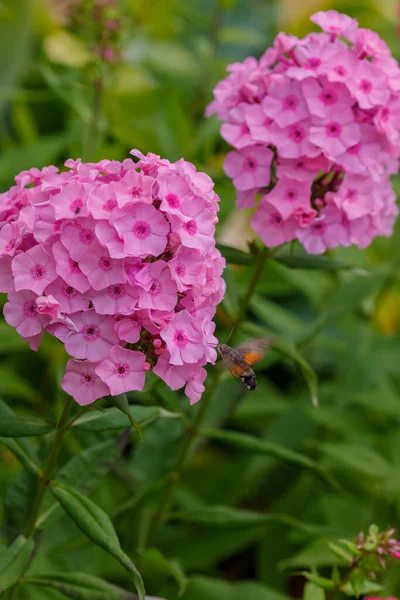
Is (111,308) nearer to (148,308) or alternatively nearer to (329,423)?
(148,308)

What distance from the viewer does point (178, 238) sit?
4.23ft

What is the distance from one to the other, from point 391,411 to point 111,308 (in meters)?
1.41

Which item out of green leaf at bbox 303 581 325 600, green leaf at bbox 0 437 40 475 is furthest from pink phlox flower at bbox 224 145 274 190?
green leaf at bbox 303 581 325 600

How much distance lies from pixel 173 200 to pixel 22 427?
1.60 feet

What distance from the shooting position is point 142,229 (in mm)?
1252

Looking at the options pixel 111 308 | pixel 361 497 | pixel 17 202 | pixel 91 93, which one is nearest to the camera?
pixel 111 308

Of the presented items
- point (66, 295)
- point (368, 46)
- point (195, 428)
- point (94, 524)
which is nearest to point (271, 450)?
point (195, 428)

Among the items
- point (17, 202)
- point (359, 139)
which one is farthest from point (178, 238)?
point (359, 139)

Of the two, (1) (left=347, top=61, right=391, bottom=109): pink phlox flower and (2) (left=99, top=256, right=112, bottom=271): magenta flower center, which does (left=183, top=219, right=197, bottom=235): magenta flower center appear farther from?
(1) (left=347, top=61, right=391, bottom=109): pink phlox flower

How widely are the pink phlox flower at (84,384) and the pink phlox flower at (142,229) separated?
0.64 feet

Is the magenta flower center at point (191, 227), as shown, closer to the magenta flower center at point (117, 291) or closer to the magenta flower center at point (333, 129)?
the magenta flower center at point (117, 291)

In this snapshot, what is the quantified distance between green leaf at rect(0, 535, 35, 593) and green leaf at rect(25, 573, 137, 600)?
Result: 0.19 ft

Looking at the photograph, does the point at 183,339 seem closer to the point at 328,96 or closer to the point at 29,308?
the point at 29,308

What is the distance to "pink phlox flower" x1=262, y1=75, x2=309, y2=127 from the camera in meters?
1.62
